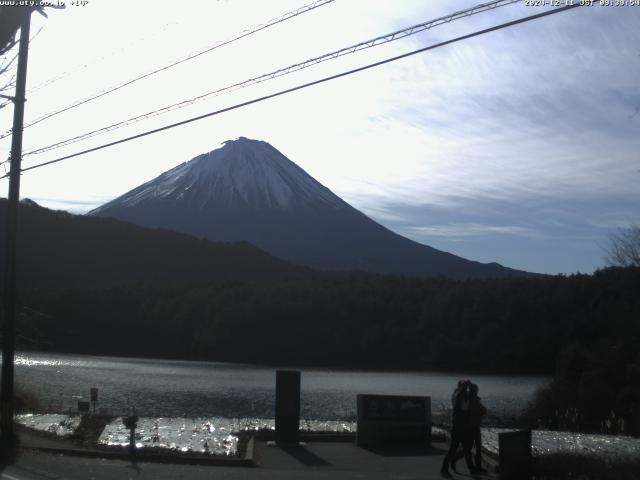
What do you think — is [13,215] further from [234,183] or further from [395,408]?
[234,183]

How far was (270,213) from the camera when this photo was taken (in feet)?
485

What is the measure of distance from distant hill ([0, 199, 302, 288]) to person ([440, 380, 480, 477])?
2910 inches

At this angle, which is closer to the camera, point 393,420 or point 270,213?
point 393,420

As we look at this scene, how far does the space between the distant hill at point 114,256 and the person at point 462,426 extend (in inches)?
2910

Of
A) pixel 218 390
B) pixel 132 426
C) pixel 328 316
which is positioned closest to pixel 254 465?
pixel 132 426

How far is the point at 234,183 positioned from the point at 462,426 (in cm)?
13762

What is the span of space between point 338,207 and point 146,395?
11811 centimetres

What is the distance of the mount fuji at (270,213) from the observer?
139500 mm

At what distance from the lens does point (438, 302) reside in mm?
67000

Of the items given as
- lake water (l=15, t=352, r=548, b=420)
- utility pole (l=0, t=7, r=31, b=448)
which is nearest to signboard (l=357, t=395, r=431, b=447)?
utility pole (l=0, t=7, r=31, b=448)

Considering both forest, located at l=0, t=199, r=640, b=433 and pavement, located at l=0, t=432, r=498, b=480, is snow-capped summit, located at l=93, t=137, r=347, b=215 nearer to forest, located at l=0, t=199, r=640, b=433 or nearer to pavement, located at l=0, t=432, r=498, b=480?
forest, located at l=0, t=199, r=640, b=433

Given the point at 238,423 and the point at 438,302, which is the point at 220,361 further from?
the point at 238,423

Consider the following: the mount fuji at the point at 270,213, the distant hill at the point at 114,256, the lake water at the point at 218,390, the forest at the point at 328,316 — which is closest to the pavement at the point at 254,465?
the lake water at the point at 218,390

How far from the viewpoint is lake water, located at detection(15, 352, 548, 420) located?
27.4 meters
